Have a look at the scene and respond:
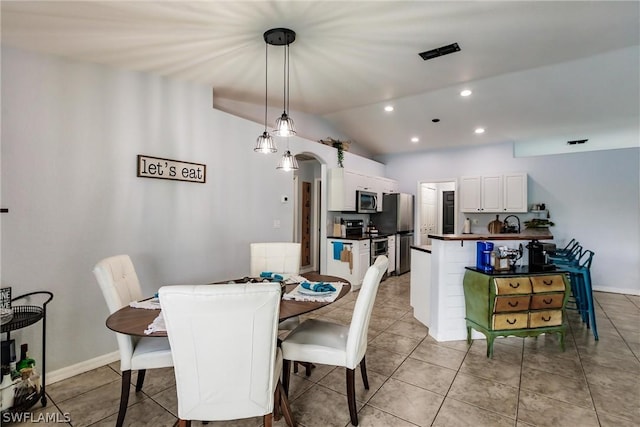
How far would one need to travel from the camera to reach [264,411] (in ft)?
4.86

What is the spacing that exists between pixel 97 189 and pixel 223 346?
6.69 feet

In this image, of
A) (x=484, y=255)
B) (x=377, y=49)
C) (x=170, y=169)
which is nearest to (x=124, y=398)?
(x=170, y=169)

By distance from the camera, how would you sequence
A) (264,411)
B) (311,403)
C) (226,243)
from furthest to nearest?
1. (226,243)
2. (311,403)
3. (264,411)

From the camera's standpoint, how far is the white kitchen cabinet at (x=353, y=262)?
16.5 ft

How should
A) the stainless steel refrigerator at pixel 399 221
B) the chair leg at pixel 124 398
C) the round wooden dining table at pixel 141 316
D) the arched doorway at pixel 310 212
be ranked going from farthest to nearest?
the arched doorway at pixel 310 212
the stainless steel refrigerator at pixel 399 221
the chair leg at pixel 124 398
the round wooden dining table at pixel 141 316

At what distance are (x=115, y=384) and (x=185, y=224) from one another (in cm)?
148

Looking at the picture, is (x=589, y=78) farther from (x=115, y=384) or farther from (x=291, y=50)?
(x=115, y=384)

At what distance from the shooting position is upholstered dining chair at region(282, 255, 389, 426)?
6.02ft

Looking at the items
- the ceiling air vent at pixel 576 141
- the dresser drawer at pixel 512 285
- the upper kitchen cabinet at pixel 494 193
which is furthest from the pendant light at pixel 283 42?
the ceiling air vent at pixel 576 141

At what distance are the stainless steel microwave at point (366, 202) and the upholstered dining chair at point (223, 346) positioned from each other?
434 centimetres

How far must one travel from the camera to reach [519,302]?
2.73 metres

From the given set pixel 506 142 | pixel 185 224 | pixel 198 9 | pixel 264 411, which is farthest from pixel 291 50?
pixel 506 142

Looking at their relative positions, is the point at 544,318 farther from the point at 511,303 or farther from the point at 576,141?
the point at 576,141

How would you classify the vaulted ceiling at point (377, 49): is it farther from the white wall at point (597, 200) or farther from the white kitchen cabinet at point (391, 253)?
the white kitchen cabinet at point (391, 253)
